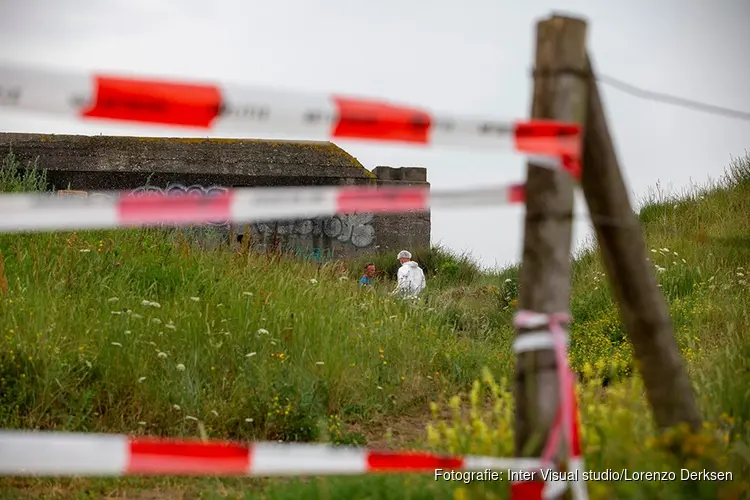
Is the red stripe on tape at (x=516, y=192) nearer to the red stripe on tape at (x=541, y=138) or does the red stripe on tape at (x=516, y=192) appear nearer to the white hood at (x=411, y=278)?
the red stripe on tape at (x=541, y=138)

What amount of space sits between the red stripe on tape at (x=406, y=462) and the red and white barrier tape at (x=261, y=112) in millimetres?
1138

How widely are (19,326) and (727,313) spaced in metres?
6.73

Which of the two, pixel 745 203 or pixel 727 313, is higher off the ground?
pixel 745 203

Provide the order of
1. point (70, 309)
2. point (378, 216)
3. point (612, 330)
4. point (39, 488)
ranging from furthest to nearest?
1. point (378, 216)
2. point (612, 330)
3. point (70, 309)
4. point (39, 488)

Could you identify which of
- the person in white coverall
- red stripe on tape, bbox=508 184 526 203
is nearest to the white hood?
the person in white coverall

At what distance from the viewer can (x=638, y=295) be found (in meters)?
3.46

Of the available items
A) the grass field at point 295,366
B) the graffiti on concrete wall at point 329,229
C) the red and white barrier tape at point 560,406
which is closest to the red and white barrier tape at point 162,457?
the red and white barrier tape at point 560,406

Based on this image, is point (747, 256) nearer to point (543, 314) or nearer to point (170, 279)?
point (170, 279)

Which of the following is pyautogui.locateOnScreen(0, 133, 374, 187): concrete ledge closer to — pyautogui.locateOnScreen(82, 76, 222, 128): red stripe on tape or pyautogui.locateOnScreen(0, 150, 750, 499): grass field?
pyautogui.locateOnScreen(0, 150, 750, 499): grass field

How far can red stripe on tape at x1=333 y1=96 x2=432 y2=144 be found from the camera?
2.95m

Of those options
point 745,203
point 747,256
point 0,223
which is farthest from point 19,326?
point 745,203

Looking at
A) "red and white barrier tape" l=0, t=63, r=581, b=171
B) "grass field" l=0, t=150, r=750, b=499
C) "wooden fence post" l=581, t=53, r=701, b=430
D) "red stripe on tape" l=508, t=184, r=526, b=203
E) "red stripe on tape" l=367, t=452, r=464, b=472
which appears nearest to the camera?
"red and white barrier tape" l=0, t=63, r=581, b=171

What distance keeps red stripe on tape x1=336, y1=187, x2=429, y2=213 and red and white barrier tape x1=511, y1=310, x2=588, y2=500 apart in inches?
23.4

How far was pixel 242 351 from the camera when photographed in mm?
7016
